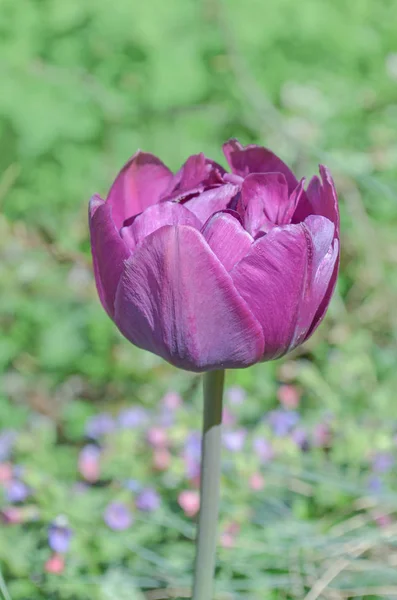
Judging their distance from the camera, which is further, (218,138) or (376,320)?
(218,138)

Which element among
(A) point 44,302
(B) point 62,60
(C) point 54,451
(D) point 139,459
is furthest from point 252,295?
(B) point 62,60

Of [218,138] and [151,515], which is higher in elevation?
[218,138]

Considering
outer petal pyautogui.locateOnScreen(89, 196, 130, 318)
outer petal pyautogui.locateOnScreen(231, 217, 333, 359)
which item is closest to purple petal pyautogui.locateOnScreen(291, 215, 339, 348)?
outer petal pyautogui.locateOnScreen(231, 217, 333, 359)

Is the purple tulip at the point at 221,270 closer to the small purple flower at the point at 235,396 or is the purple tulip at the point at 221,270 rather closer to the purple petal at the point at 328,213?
the purple petal at the point at 328,213

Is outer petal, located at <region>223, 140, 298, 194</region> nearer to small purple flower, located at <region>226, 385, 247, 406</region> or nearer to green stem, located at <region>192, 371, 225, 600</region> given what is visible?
green stem, located at <region>192, 371, 225, 600</region>

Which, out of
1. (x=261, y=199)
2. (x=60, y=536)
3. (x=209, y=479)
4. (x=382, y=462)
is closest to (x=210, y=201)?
(x=261, y=199)

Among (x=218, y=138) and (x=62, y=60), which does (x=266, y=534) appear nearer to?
(x=218, y=138)

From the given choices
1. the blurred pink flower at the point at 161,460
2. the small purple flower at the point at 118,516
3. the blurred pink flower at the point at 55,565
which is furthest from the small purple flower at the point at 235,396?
the blurred pink flower at the point at 55,565
